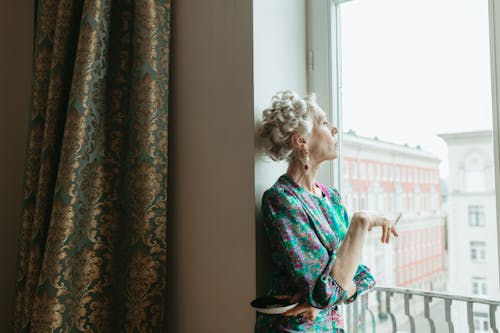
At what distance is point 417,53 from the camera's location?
144 cm

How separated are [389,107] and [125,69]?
0.98m

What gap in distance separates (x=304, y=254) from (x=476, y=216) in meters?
0.55

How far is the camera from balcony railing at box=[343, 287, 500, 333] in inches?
52.1

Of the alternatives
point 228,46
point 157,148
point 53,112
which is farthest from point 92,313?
point 228,46

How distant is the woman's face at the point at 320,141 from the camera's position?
1309mm

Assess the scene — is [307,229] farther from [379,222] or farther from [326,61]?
[326,61]

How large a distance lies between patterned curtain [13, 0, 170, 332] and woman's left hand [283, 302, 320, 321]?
22.2 inches

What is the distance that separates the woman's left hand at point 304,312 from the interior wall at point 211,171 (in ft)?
0.73

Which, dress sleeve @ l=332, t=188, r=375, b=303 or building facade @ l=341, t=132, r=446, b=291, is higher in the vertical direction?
building facade @ l=341, t=132, r=446, b=291

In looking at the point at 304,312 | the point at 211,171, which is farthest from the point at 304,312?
the point at 211,171

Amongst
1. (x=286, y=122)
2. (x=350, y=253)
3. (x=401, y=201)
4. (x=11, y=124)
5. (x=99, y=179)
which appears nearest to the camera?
(x=350, y=253)

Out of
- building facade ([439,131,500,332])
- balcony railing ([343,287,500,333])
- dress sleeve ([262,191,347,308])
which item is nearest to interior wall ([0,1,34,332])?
dress sleeve ([262,191,347,308])

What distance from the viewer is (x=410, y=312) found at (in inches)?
59.3

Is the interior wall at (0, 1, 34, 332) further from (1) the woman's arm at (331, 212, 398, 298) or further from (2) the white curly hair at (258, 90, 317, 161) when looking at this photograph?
(1) the woman's arm at (331, 212, 398, 298)
